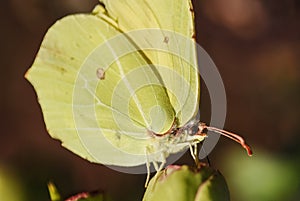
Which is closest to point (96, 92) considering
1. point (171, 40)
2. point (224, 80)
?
point (171, 40)

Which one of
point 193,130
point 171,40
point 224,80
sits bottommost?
point 224,80

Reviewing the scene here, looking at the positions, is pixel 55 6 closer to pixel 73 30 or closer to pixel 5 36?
pixel 5 36

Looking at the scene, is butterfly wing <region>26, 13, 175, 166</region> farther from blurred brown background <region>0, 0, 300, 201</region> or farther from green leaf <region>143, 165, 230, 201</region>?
blurred brown background <region>0, 0, 300, 201</region>

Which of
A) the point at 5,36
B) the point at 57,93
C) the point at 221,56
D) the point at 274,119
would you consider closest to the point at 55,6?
the point at 5,36

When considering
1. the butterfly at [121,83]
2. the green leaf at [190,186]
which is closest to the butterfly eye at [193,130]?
the butterfly at [121,83]

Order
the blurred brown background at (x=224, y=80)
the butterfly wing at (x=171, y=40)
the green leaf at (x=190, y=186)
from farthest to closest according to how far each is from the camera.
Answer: the blurred brown background at (x=224, y=80) → the butterfly wing at (x=171, y=40) → the green leaf at (x=190, y=186)

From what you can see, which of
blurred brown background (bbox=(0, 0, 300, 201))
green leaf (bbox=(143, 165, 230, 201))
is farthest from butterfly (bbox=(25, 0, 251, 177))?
blurred brown background (bbox=(0, 0, 300, 201))

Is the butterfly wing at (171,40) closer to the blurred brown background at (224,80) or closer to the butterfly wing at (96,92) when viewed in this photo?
the butterfly wing at (96,92)

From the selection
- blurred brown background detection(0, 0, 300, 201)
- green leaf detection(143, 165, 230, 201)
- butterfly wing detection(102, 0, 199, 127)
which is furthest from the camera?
blurred brown background detection(0, 0, 300, 201)

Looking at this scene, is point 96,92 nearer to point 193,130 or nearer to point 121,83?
point 121,83
